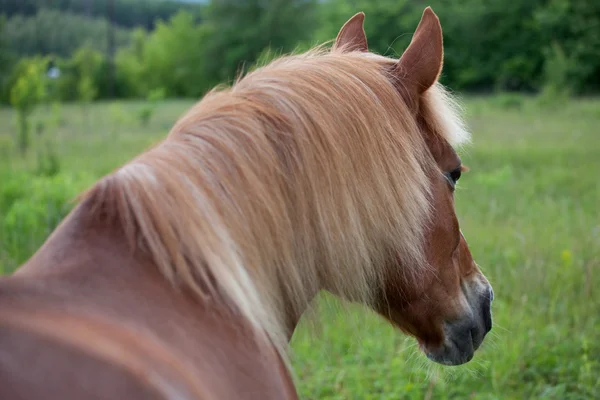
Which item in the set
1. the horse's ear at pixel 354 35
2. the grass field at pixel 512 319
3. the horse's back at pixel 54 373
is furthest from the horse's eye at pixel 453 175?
the horse's back at pixel 54 373

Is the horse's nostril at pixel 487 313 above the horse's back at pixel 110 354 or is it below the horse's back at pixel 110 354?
below

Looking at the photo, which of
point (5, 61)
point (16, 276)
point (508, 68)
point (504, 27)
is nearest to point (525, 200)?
point (16, 276)

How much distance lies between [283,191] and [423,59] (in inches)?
21.8

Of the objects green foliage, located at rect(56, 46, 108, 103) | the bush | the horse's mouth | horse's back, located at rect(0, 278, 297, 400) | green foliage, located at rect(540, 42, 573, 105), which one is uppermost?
horse's back, located at rect(0, 278, 297, 400)

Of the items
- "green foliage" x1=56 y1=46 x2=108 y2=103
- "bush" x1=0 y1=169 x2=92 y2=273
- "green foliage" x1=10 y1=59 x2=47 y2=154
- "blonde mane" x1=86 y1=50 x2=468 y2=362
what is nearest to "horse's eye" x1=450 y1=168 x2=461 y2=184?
"blonde mane" x1=86 y1=50 x2=468 y2=362

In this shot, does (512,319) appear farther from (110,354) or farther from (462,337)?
(110,354)

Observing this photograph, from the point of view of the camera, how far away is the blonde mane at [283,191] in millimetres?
1134

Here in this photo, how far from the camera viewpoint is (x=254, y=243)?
3.99 ft

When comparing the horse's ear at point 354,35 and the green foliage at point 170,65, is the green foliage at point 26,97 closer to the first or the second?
the horse's ear at point 354,35

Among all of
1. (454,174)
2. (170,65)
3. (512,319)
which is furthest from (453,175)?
(170,65)

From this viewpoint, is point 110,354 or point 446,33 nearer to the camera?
point 110,354

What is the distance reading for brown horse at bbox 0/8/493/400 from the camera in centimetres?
94

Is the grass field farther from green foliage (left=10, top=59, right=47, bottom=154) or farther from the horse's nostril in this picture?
green foliage (left=10, top=59, right=47, bottom=154)

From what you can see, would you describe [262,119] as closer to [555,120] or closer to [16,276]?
[16,276]
